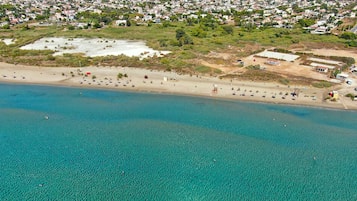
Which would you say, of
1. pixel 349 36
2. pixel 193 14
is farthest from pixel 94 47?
pixel 349 36

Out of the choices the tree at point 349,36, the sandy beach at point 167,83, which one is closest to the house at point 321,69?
the sandy beach at point 167,83

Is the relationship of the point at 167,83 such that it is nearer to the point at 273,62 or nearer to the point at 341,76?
the point at 273,62

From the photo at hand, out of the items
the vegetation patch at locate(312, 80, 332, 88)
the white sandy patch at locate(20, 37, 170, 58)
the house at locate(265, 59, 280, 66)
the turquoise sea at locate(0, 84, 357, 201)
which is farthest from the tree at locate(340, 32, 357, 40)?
the white sandy patch at locate(20, 37, 170, 58)

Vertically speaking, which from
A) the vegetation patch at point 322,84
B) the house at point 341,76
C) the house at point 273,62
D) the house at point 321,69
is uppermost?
the house at point 273,62

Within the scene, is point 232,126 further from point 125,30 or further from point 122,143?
point 125,30

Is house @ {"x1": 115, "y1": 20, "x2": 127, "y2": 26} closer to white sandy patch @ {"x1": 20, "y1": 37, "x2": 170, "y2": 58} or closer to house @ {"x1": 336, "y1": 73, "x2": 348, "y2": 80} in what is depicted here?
white sandy patch @ {"x1": 20, "y1": 37, "x2": 170, "y2": 58}

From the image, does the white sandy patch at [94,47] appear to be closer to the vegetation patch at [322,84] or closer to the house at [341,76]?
the vegetation patch at [322,84]

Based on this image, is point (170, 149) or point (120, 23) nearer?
point (170, 149)

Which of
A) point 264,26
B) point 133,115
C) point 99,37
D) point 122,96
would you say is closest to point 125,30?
point 99,37
